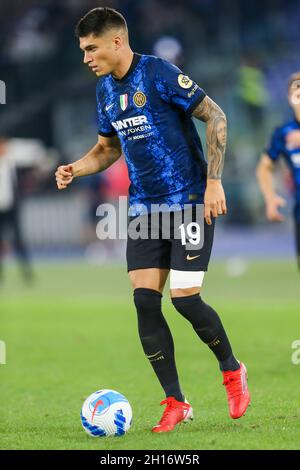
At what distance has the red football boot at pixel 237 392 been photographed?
6609 millimetres

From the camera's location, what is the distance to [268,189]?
10969 millimetres

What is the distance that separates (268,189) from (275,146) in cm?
48

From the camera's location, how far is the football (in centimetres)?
629

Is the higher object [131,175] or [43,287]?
[131,175]

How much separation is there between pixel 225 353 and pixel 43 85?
1084 inches

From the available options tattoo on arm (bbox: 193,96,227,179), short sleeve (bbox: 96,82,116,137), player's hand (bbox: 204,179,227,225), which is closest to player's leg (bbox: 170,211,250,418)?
player's hand (bbox: 204,179,227,225)

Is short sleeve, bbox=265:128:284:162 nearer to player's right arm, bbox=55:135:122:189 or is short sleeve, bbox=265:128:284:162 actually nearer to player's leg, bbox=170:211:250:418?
player's right arm, bbox=55:135:122:189

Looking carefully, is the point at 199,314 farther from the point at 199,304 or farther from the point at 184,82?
the point at 184,82

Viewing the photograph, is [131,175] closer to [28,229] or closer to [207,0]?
[28,229]

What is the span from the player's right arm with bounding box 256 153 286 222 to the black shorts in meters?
4.05

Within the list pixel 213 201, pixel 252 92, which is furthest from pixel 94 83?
pixel 213 201

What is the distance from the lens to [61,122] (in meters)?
32.5

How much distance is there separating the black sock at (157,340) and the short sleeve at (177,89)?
119 centimetres

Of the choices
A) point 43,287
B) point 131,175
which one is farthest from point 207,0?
point 131,175
